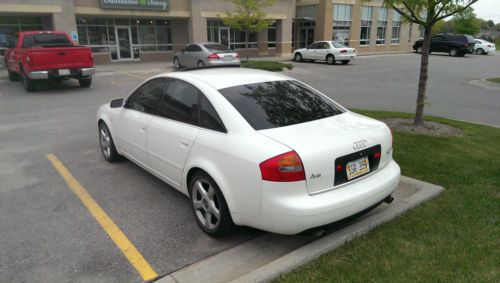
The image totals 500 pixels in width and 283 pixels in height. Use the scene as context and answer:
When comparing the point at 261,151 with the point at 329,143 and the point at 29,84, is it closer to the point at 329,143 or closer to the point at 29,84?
the point at 329,143

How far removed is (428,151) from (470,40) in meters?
32.0

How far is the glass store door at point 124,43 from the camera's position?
25.5 meters

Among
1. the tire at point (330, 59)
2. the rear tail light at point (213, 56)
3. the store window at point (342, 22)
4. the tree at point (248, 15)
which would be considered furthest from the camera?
the store window at point (342, 22)

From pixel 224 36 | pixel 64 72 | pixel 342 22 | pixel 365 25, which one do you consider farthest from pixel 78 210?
pixel 365 25

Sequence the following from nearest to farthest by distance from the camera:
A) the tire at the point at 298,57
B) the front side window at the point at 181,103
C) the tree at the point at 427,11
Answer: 1. the front side window at the point at 181,103
2. the tree at the point at 427,11
3. the tire at the point at 298,57

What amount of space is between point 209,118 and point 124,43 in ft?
80.5

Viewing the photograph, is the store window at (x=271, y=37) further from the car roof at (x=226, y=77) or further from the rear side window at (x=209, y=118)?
the rear side window at (x=209, y=118)

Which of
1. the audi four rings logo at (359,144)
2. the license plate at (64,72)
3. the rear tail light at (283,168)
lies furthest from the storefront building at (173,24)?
the rear tail light at (283,168)

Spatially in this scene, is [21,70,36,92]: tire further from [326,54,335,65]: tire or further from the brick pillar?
the brick pillar

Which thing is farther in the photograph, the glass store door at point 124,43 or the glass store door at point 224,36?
the glass store door at point 224,36

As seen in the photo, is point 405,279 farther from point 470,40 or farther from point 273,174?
point 470,40

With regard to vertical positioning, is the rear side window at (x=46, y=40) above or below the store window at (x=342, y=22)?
below

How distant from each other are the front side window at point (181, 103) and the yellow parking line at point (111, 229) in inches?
51.0

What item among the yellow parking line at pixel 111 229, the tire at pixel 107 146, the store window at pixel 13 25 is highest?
the store window at pixel 13 25
